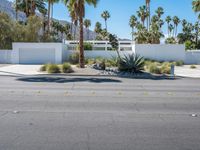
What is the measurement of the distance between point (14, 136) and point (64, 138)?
1072mm

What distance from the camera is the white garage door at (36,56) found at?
4497cm

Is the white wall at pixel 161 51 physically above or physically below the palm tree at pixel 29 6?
below

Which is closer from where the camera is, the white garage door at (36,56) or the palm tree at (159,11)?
the white garage door at (36,56)

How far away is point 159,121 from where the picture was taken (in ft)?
32.0

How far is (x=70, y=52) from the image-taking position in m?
49.8

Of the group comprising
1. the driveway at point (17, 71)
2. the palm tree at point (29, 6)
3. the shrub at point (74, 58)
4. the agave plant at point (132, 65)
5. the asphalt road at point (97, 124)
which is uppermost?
the palm tree at point (29, 6)

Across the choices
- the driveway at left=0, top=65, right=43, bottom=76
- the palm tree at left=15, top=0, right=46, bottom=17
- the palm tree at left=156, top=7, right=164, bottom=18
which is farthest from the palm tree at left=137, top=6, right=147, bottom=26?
the driveway at left=0, top=65, right=43, bottom=76

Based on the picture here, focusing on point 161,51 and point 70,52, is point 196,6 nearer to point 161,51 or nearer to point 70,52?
point 161,51

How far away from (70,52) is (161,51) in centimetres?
1225

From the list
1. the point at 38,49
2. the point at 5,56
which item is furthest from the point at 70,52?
the point at 5,56

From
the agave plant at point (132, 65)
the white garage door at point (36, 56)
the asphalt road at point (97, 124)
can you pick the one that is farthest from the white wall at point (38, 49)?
the asphalt road at point (97, 124)

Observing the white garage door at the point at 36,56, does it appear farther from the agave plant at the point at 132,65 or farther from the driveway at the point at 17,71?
the agave plant at the point at 132,65

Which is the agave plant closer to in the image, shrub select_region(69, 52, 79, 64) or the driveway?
the driveway

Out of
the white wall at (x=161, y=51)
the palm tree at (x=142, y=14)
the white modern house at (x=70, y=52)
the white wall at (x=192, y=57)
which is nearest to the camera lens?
the white modern house at (x=70, y=52)
